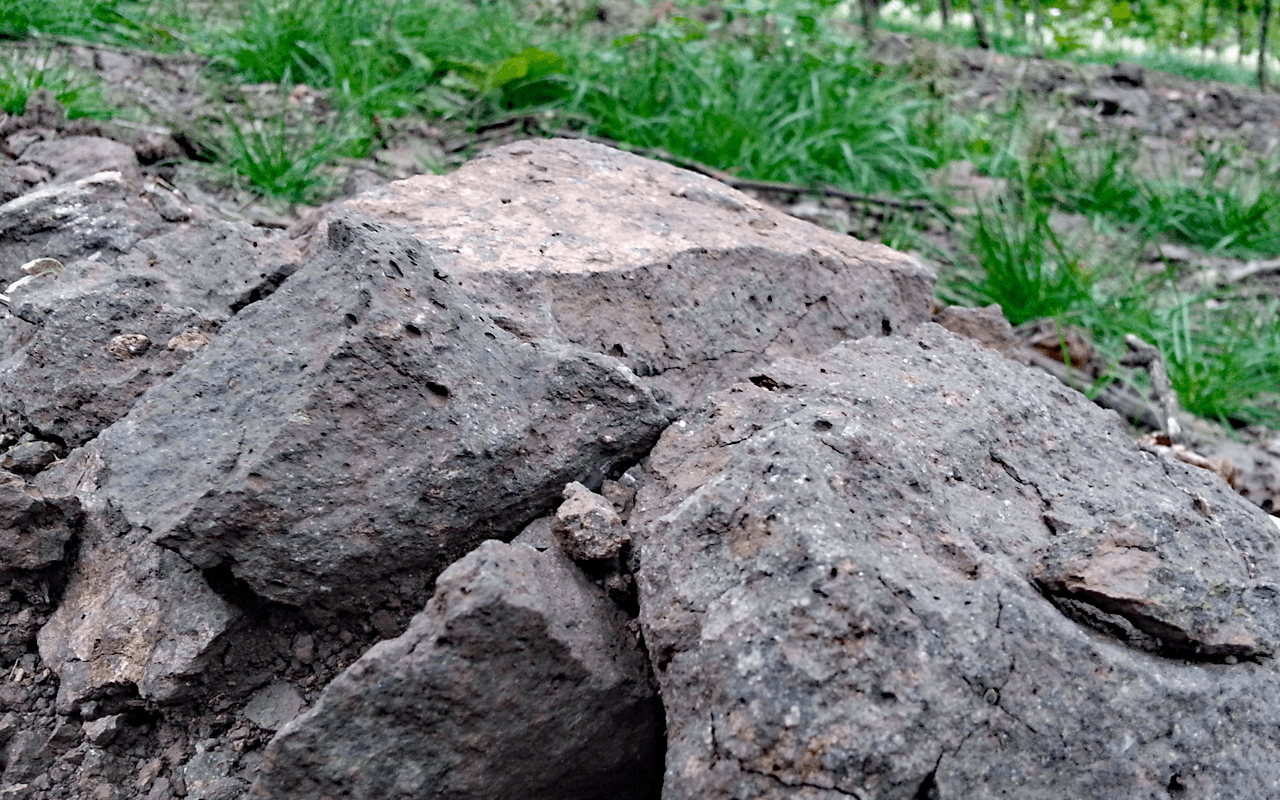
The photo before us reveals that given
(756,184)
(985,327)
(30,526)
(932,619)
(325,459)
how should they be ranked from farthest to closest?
(756,184), (985,327), (30,526), (325,459), (932,619)

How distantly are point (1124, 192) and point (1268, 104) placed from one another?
3.51 metres

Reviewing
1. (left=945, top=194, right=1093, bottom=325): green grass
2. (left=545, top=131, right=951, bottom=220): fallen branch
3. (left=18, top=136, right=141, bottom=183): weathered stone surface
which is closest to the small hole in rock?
(left=18, top=136, right=141, bottom=183): weathered stone surface

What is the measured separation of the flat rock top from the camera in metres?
1.81

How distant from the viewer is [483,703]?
1214 millimetres

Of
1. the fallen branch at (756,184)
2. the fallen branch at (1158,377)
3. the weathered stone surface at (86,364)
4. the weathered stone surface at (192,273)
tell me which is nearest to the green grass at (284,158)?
the fallen branch at (756,184)

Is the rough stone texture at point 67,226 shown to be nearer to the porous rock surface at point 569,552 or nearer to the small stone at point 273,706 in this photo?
the porous rock surface at point 569,552

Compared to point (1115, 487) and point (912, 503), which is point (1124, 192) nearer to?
point (1115, 487)

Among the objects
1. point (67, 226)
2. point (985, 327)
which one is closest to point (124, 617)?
point (67, 226)

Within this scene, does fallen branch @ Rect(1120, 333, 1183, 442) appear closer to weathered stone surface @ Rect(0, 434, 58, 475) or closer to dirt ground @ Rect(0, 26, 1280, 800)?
dirt ground @ Rect(0, 26, 1280, 800)

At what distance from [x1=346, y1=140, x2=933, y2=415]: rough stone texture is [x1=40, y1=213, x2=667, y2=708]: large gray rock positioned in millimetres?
157

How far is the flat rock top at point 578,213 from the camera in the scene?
5.95 ft

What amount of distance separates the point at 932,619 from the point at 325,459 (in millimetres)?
807

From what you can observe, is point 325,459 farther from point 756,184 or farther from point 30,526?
point 756,184

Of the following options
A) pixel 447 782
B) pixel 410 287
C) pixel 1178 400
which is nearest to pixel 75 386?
pixel 410 287
